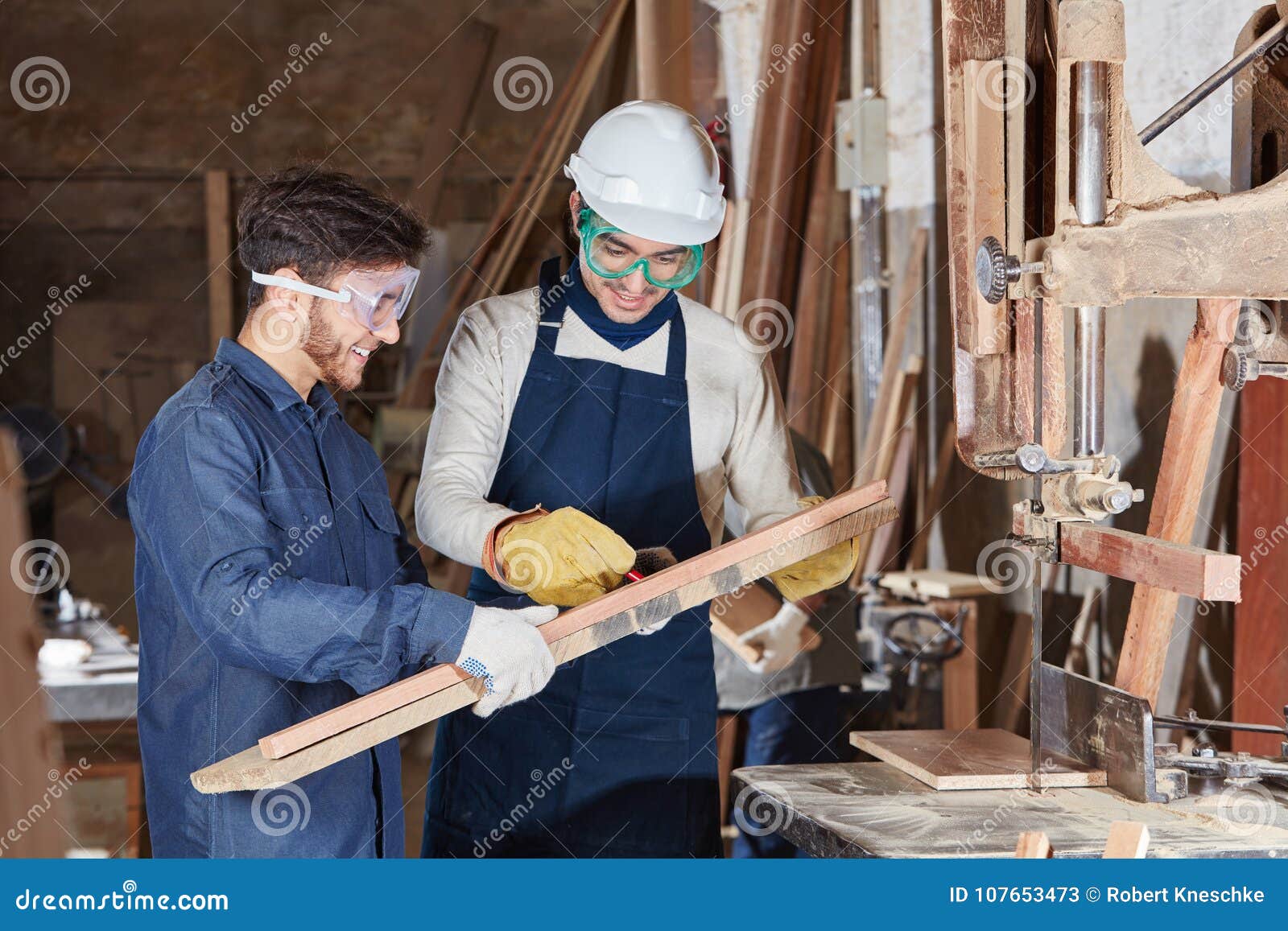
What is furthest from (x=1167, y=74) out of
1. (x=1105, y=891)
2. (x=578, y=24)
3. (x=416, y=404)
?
(x=578, y=24)

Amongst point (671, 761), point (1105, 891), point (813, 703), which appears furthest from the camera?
point (813, 703)

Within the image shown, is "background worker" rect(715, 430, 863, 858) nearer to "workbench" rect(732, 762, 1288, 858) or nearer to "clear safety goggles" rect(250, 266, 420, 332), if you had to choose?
"workbench" rect(732, 762, 1288, 858)

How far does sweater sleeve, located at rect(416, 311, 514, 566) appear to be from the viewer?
7.44 feet

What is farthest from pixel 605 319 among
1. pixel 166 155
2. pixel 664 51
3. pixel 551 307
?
pixel 166 155

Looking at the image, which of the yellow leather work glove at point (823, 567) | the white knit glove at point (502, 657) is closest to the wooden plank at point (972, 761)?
the yellow leather work glove at point (823, 567)

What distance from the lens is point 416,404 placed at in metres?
6.12

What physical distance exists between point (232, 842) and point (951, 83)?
60.5 inches

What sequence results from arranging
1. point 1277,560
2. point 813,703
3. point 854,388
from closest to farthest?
1. point 1277,560
2. point 813,703
3. point 854,388

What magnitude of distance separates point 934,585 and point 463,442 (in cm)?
236

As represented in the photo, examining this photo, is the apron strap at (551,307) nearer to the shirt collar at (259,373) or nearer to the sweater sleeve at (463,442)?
the sweater sleeve at (463,442)

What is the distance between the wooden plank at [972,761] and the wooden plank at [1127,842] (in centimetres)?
40

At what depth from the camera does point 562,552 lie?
2143 millimetres

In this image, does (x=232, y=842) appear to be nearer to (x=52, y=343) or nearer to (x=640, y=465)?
(x=640, y=465)

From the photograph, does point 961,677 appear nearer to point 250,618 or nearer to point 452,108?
point 250,618
